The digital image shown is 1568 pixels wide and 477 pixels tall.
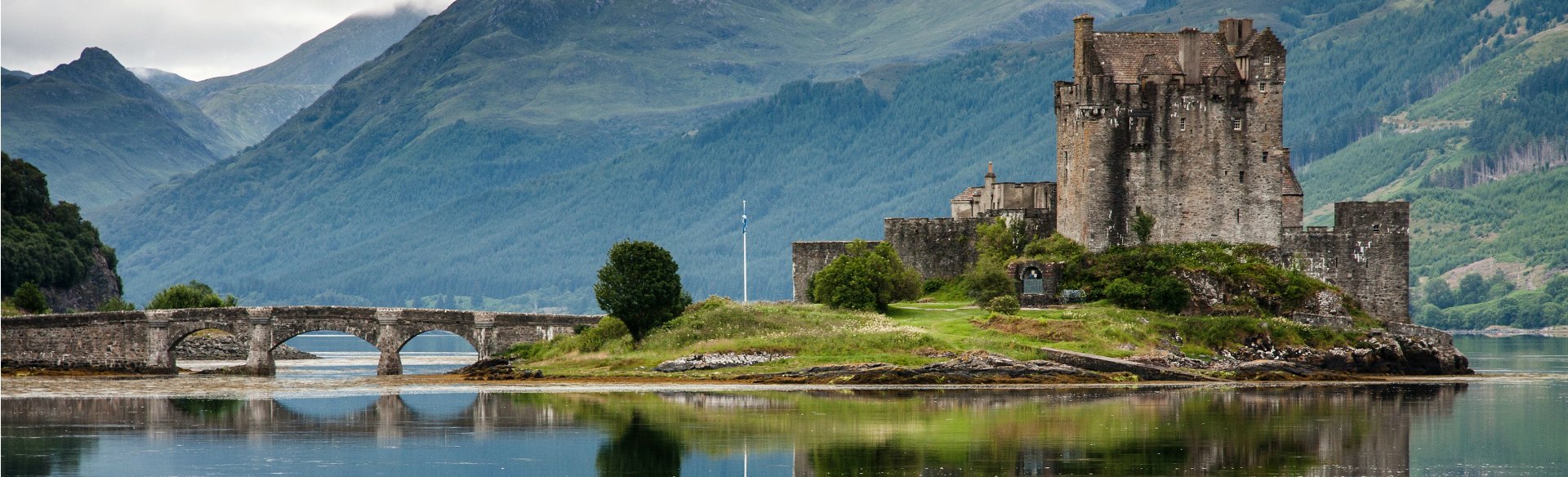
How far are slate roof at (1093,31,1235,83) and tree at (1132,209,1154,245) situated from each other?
6.23m

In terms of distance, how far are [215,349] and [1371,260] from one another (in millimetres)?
69619

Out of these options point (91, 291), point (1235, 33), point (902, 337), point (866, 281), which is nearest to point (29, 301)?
point (91, 291)

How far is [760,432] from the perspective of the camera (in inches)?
2596

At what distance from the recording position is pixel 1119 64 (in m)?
98.4

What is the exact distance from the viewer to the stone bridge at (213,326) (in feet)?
322

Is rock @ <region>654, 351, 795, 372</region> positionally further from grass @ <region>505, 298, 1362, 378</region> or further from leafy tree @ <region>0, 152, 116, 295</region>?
leafy tree @ <region>0, 152, 116, 295</region>

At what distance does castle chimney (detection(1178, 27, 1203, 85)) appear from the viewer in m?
97.8

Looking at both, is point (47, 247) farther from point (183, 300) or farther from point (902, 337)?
point (902, 337)

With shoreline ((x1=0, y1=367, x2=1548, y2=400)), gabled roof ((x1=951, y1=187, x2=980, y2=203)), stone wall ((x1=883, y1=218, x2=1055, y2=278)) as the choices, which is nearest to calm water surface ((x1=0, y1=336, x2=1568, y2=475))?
shoreline ((x1=0, y1=367, x2=1548, y2=400))

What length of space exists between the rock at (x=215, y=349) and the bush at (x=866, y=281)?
1713 inches

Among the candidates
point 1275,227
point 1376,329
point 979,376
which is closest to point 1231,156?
point 1275,227

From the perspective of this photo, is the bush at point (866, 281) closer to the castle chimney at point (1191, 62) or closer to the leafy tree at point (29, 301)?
the castle chimney at point (1191, 62)

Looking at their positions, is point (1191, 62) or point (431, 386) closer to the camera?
point (431, 386)

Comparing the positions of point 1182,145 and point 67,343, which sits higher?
point 1182,145
